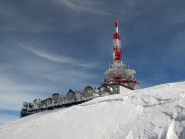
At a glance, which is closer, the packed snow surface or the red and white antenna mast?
the packed snow surface

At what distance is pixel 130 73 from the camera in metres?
37.5

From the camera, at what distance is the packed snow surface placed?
339 inches

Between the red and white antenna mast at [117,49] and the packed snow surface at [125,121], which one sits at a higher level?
the red and white antenna mast at [117,49]

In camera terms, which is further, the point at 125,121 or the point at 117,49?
the point at 117,49

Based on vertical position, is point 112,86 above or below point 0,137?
above

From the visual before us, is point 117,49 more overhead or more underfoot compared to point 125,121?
more overhead

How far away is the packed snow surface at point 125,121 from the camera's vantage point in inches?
339

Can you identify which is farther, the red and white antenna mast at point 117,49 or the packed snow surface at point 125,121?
the red and white antenna mast at point 117,49

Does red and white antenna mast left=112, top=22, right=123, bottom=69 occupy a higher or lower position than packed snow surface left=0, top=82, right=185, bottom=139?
higher

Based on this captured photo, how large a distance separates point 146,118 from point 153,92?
375 cm

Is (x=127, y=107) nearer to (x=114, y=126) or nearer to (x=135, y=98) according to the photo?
(x=135, y=98)

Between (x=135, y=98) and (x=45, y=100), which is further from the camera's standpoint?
(x=45, y=100)

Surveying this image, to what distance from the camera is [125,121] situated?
402 inches

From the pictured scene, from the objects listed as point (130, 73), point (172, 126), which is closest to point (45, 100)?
point (130, 73)
